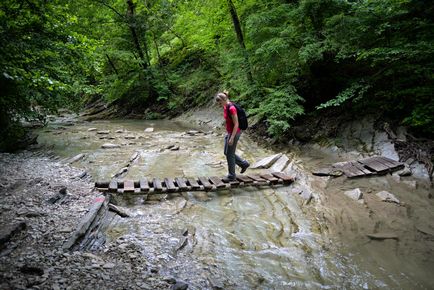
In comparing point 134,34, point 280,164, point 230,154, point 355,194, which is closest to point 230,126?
point 230,154

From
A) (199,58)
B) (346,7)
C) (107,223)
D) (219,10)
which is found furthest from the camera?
(199,58)

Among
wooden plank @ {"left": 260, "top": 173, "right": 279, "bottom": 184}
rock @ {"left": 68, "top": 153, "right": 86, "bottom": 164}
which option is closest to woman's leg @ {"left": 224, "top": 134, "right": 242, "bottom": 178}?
wooden plank @ {"left": 260, "top": 173, "right": 279, "bottom": 184}

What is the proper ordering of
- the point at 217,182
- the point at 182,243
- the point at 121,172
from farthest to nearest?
the point at 121,172
the point at 217,182
the point at 182,243

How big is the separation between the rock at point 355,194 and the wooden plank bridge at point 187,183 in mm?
1203

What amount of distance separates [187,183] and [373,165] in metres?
4.38

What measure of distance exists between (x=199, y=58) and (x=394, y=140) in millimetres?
14719

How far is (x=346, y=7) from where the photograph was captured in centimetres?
820

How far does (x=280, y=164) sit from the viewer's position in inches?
302

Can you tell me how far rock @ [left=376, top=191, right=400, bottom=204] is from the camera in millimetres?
5452

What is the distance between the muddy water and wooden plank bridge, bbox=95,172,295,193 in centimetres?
15

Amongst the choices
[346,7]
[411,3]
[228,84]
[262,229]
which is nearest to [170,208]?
[262,229]

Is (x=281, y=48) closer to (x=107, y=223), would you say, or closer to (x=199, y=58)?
(x=107, y=223)

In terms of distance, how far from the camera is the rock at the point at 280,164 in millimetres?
7449

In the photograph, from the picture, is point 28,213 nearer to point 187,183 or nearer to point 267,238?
point 187,183
